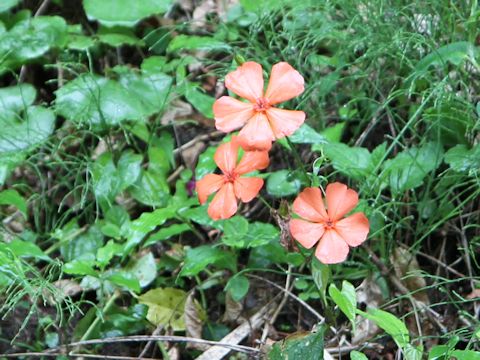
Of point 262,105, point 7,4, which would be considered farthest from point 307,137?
point 7,4

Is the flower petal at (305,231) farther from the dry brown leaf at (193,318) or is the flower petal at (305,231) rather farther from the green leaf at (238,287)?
the dry brown leaf at (193,318)

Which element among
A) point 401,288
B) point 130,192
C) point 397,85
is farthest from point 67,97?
point 401,288

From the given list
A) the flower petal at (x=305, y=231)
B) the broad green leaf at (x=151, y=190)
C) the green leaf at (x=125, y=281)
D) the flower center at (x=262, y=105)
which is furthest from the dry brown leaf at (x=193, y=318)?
the flower center at (x=262, y=105)

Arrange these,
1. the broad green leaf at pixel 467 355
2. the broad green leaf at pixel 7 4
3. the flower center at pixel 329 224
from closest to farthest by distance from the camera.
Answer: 1. the broad green leaf at pixel 467 355
2. the flower center at pixel 329 224
3. the broad green leaf at pixel 7 4

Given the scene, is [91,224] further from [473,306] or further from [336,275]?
[473,306]

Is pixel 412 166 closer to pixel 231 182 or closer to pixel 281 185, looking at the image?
pixel 281 185

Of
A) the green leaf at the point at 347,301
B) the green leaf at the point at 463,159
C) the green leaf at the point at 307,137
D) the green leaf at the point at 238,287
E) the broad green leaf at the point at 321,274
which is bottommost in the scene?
the green leaf at the point at 238,287
